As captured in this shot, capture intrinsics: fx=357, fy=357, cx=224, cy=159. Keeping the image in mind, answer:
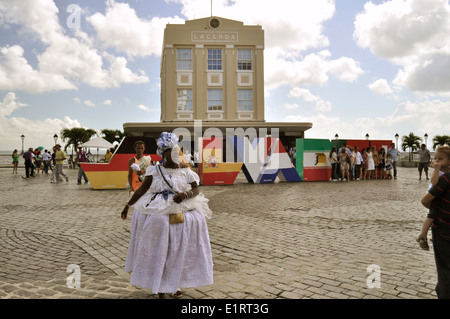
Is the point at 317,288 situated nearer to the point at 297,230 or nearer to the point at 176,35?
the point at 297,230

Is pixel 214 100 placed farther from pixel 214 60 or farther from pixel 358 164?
pixel 358 164

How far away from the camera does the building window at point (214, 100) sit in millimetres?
35156

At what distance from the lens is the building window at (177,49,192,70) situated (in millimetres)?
35125

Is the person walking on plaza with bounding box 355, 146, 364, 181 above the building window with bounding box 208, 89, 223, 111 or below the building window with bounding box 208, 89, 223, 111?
below

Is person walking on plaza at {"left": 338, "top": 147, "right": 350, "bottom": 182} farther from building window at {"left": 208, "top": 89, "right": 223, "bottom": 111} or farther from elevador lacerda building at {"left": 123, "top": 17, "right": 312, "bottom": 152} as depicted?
building window at {"left": 208, "top": 89, "right": 223, "bottom": 111}

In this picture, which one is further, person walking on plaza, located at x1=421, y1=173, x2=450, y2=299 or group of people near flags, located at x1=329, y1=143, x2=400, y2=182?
group of people near flags, located at x1=329, y1=143, x2=400, y2=182

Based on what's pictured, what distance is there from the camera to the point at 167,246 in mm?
3516

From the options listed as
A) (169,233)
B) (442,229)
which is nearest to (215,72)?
(169,233)

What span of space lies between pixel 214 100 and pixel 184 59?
4.99 metres

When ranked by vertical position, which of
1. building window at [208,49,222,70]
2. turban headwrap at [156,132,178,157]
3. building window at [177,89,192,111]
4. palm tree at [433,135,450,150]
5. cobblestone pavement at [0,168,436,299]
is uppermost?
building window at [208,49,222,70]

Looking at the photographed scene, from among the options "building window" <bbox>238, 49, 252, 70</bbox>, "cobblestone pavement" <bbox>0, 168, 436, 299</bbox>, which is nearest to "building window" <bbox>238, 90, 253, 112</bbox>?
"building window" <bbox>238, 49, 252, 70</bbox>

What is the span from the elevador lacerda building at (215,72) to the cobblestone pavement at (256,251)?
83.2ft

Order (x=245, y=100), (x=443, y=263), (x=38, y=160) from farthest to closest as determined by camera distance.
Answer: (x=245, y=100)
(x=38, y=160)
(x=443, y=263)

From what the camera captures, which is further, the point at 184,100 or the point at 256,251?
the point at 184,100
